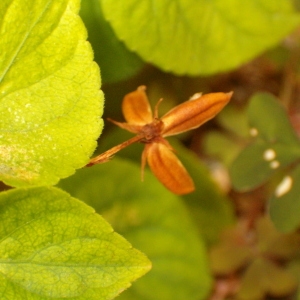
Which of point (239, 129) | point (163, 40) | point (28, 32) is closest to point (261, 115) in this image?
point (163, 40)

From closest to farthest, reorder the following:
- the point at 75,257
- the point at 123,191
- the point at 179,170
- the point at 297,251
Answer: the point at 75,257
the point at 179,170
the point at 123,191
the point at 297,251

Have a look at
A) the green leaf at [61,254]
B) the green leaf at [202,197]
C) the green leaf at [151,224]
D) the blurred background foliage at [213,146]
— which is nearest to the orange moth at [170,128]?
the green leaf at [61,254]

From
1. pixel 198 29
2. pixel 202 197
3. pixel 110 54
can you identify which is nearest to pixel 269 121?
pixel 198 29

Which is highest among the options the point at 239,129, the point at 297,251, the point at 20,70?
the point at 20,70

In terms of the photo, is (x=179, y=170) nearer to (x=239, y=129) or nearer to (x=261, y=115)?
(x=261, y=115)

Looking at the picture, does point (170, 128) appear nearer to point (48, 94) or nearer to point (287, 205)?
point (48, 94)

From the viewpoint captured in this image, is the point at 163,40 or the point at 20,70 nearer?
the point at 20,70

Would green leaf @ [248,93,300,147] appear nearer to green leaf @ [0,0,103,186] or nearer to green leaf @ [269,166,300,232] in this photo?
green leaf @ [269,166,300,232]

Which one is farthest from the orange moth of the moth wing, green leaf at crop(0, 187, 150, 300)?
green leaf at crop(0, 187, 150, 300)

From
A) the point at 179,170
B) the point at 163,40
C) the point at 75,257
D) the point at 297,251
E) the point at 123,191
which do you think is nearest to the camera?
the point at 75,257
